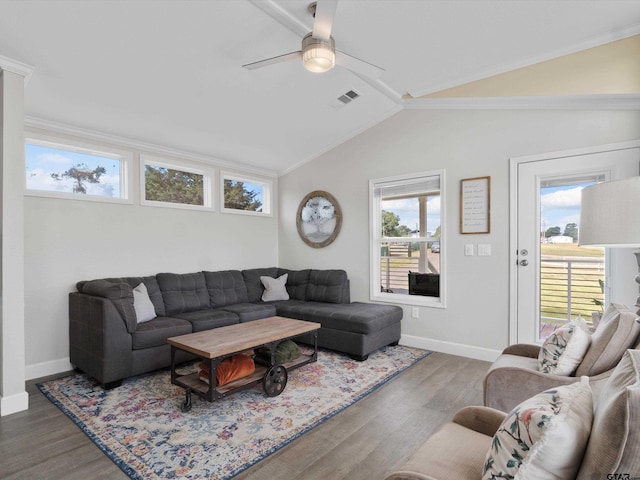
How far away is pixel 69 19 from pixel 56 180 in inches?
70.6

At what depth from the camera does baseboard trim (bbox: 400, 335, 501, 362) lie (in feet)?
12.2

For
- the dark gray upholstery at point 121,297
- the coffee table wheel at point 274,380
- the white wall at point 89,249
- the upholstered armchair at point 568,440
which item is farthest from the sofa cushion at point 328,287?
the upholstered armchair at point 568,440

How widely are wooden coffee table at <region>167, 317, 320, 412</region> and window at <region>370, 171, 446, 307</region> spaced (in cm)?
162

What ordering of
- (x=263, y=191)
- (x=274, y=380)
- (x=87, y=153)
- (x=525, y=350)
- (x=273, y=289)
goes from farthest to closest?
(x=263, y=191), (x=273, y=289), (x=87, y=153), (x=274, y=380), (x=525, y=350)

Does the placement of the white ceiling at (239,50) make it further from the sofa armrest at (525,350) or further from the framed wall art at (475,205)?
the sofa armrest at (525,350)

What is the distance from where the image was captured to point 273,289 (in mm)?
4977

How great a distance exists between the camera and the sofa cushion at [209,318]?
3.62 metres

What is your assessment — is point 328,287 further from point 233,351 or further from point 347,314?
point 233,351

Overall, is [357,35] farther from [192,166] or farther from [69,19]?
[192,166]

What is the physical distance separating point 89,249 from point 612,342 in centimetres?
445

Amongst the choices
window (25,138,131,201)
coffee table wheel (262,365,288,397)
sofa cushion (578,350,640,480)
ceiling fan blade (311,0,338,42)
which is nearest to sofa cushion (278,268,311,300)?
coffee table wheel (262,365,288,397)

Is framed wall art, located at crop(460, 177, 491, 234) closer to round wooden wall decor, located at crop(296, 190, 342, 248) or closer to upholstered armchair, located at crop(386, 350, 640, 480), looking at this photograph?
round wooden wall decor, located at crop(296, 190, 342, 248)

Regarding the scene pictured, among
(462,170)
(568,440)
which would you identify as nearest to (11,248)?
(568,440)

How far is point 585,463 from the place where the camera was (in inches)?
33.5
